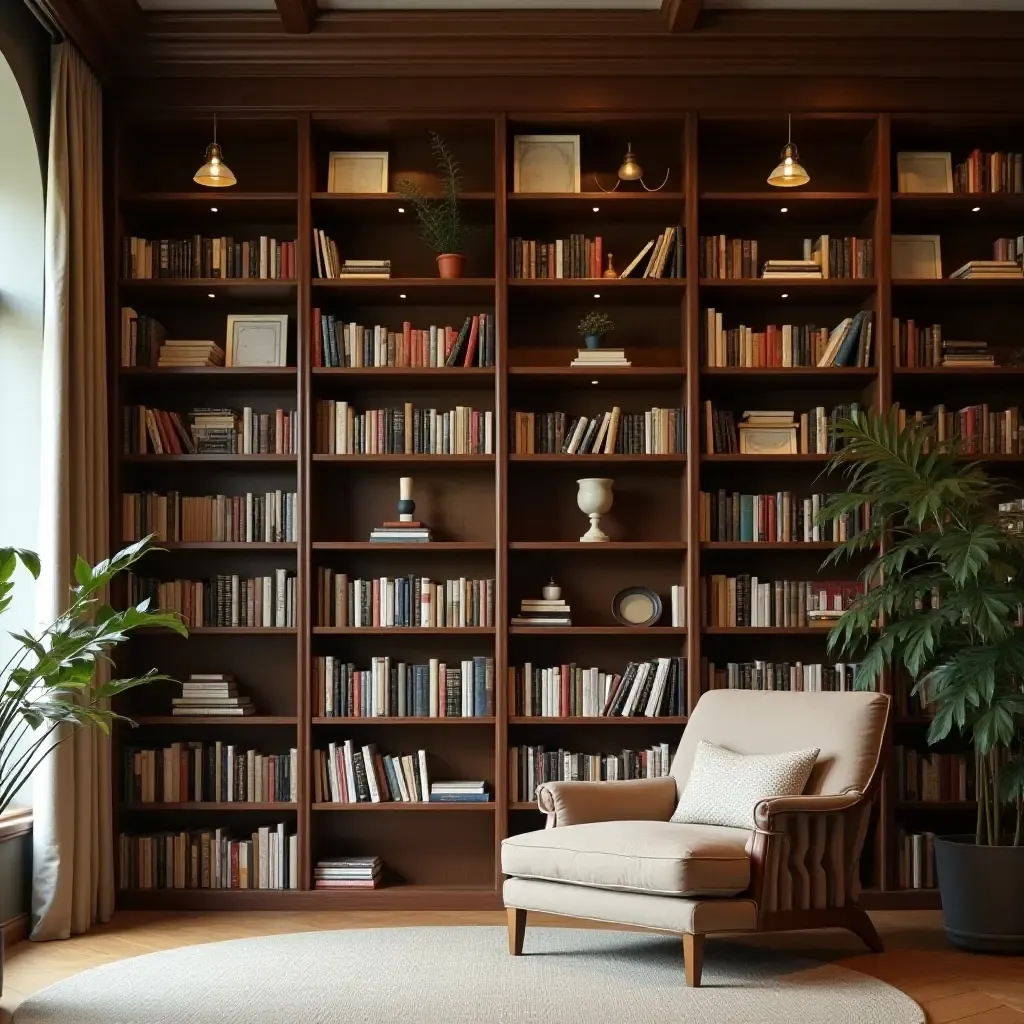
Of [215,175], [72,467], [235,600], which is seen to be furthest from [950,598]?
[72,467]

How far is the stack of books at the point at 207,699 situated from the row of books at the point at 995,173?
3.72 meters

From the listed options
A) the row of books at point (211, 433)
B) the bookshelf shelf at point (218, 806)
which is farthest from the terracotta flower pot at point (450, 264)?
the bookshelf shelf at point (218, 806)

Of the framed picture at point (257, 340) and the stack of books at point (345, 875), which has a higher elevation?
the framed picture at point (257, 340)

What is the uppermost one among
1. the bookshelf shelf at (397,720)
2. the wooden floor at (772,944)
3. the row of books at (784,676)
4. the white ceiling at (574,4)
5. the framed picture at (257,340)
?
the white ceiling at (574,4)

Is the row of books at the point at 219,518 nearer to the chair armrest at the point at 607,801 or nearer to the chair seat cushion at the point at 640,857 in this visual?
the chair armrest at the point at 607,801

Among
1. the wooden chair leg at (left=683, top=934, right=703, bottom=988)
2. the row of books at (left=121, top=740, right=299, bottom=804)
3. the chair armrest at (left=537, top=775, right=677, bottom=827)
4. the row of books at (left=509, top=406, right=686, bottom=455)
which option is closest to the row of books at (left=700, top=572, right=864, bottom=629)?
the row of books at (left=509, top=406, right=686, bottom=455)

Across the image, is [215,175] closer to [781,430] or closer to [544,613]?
[544,613]

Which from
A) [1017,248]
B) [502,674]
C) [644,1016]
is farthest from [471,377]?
[644,1016]

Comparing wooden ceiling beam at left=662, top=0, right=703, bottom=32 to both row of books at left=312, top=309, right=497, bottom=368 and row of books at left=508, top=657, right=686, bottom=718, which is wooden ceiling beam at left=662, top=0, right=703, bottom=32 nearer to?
row of books at left=312, top=309, right=497, bottom=368

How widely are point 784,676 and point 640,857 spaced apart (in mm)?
1669

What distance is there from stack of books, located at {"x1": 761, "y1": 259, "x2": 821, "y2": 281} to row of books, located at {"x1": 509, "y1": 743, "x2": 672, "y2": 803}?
201cm

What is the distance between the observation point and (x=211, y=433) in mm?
5754

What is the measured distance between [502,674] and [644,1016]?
75.3 inches

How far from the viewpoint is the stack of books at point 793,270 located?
18.6 ft
